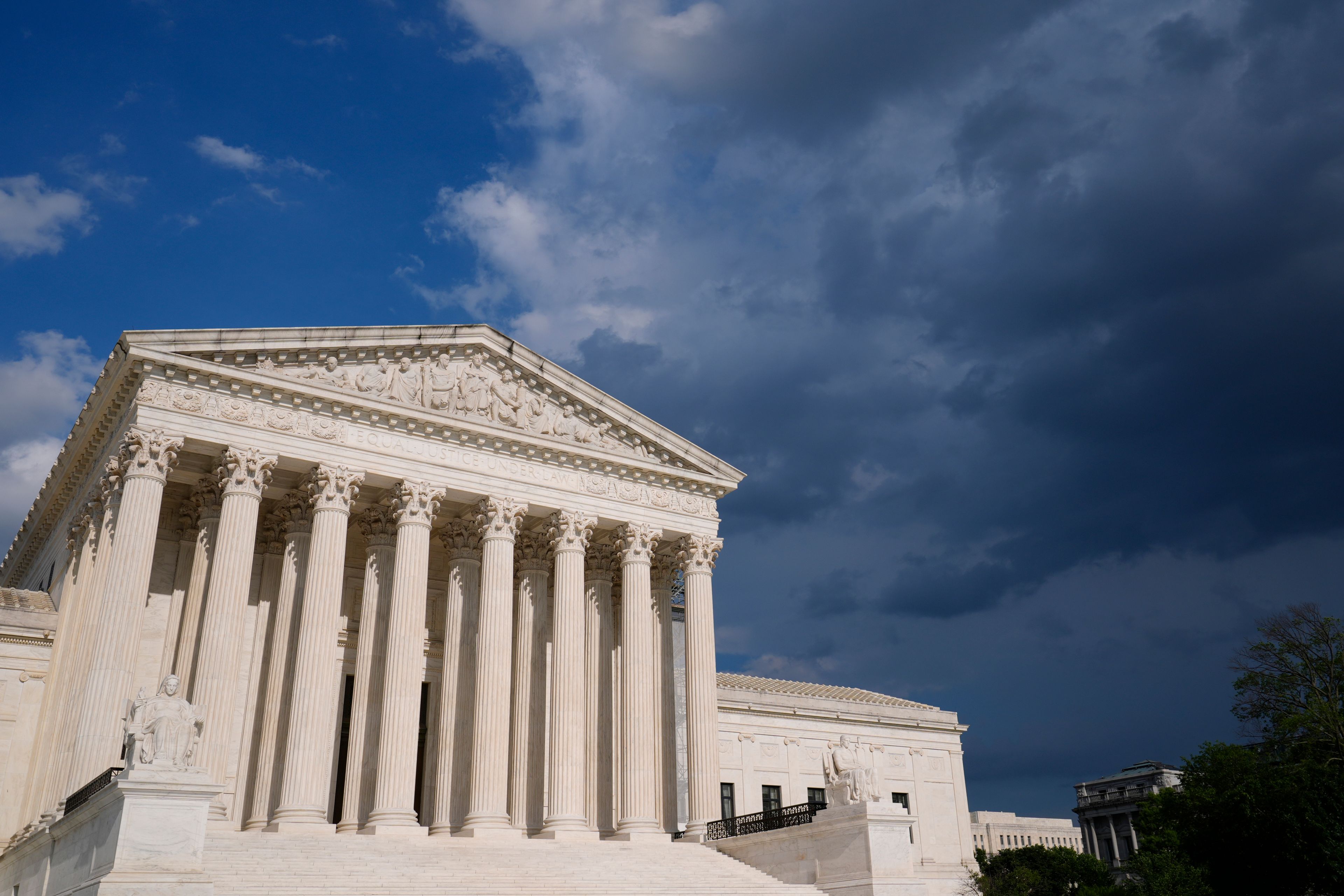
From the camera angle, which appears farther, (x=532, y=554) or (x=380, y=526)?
(x=532, y=554)

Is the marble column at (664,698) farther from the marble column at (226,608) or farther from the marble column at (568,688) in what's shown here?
the marble column at (226,608)

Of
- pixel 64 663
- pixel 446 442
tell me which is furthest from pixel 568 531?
pixel 64 663

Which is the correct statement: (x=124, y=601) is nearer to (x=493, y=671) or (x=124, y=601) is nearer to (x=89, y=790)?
(x=89, y=790)

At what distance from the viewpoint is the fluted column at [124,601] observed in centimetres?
2648

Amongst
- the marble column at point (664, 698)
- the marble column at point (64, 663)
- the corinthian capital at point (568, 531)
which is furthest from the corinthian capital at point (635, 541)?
the marble column at point (64, 663)

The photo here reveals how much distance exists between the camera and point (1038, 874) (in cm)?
5322

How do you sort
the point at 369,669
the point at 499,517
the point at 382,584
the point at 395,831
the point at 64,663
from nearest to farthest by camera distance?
1. the point at 395,831
2. the point at 64,663
3. the point at 369,669
4. the point at 382,584
5. the point at 499,517

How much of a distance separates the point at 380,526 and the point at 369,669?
4.81 metres

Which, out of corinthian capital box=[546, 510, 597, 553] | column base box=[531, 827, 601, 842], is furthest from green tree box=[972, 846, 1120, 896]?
corinthian capital box=[546, 510, 597, 553]

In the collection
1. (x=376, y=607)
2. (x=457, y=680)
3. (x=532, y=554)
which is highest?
(x=532, y=554)

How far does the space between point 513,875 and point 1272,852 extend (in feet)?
111

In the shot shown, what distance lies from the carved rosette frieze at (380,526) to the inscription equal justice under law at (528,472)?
2.38 m

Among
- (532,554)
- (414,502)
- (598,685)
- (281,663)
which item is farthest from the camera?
(598,685)

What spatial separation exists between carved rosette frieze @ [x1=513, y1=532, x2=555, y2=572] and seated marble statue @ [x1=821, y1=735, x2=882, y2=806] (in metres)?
12.6
